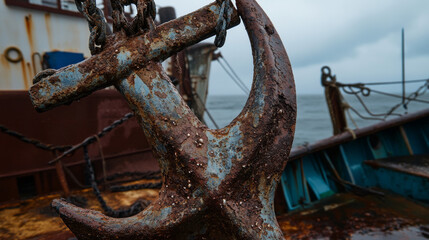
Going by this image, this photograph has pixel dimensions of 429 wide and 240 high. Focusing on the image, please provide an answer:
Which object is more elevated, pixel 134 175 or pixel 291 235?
pixel 134 175

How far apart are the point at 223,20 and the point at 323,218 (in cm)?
227

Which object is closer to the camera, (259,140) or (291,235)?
(259,140)

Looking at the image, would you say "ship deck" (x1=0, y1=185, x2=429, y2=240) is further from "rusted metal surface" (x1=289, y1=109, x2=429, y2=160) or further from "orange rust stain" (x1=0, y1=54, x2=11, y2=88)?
"orange rust stain" (x1=0, y1=54, x2=11, y2=88)

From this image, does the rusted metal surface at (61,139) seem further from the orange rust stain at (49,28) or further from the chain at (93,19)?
the chain at (93,19)

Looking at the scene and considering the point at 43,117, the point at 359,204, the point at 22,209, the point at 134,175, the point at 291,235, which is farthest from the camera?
the point at 134,175

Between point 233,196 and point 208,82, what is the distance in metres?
6.81

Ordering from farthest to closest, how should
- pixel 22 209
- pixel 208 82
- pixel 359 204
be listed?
pixel 208 82 < pixel 359 204 < pixel 22 209

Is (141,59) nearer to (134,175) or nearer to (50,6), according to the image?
(134,175)

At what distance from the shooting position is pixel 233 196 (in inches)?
39.9

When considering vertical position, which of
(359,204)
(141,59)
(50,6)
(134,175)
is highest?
(50,6)

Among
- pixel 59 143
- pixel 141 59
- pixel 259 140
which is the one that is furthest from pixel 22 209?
pixel 259 140

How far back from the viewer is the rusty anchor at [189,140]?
0.99 m

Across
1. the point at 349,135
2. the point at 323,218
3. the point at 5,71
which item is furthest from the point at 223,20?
the point at 5,71

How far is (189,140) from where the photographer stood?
1.03 m
